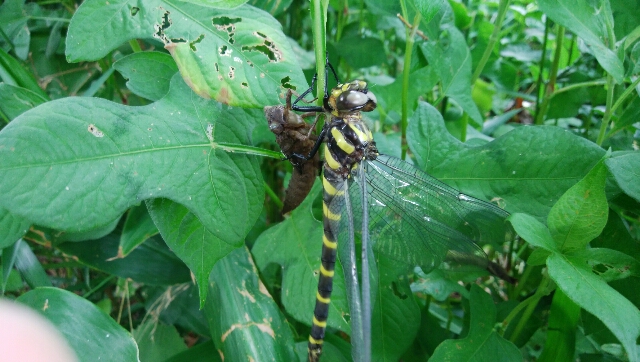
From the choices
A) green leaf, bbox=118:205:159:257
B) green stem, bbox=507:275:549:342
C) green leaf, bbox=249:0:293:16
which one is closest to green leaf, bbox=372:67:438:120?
green leaf, bbox=249:0:293:16

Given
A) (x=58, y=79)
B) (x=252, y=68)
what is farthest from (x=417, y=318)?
(x=58, y=79)

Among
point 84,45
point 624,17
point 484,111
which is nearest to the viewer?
point 84,45

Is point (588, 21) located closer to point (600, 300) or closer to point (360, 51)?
point (600, 300)

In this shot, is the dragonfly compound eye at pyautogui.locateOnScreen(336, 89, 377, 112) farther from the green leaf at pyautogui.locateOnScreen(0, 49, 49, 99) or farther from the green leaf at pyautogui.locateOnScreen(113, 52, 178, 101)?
the green leaf at pyautogui.locateOnScreen(0, 49, 49, 99)

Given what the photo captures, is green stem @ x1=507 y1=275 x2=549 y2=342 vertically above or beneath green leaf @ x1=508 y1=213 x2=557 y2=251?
beneath

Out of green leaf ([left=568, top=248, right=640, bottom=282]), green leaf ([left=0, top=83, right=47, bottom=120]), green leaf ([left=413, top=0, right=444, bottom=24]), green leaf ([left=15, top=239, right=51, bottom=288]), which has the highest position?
green leaf ([left=413, top=0, right=444, bottom=24])

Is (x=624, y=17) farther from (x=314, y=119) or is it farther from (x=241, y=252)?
(x=241, y=252)

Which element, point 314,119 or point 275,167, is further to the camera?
point 275,167
